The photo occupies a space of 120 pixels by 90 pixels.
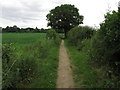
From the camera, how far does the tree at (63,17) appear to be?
39.2 meters

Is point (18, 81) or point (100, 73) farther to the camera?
point (100, 73)

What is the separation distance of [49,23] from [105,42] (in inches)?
1445

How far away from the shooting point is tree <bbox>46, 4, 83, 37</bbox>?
129 feet

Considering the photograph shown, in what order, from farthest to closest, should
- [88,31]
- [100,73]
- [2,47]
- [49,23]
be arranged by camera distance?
[49,23] < [88,31] < [100,73] < [2,47]

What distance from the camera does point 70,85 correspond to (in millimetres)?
6254

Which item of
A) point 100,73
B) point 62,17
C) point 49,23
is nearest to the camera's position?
point 100,73

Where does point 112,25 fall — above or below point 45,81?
above

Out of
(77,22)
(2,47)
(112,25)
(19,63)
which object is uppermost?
(77,22)

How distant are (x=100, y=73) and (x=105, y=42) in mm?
1917

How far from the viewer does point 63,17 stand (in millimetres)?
39125

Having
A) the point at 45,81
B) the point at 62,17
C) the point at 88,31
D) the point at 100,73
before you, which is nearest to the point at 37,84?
the point at 45,81

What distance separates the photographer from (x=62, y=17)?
39094 mm

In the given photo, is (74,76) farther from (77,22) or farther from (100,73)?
(77,22)

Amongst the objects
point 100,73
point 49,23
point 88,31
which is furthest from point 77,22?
point 100,73
